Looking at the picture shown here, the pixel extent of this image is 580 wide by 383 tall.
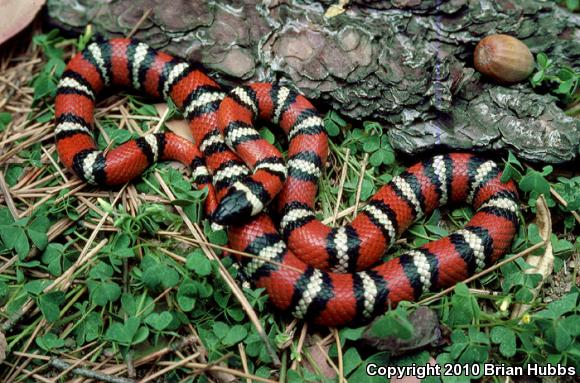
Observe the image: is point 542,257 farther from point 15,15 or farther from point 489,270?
point 15,15

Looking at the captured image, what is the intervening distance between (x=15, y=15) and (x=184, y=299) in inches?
123

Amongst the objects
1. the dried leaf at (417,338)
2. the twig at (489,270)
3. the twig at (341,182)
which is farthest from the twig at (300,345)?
the twig at (341,182)

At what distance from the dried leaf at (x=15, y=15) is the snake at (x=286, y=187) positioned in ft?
2.04

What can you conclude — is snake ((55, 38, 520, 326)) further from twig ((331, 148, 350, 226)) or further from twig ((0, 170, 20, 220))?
twig ((0, 170, 20, 220))

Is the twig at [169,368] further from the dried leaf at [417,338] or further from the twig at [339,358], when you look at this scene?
the dried leaf at [417,338]

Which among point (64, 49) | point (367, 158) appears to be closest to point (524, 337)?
point (367, 158)

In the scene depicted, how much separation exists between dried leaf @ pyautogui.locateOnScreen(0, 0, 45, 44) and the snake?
622 mm

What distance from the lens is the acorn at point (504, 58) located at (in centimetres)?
418

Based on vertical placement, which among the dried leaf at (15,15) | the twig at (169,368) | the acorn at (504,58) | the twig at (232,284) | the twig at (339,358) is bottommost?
the twig at (339,358)

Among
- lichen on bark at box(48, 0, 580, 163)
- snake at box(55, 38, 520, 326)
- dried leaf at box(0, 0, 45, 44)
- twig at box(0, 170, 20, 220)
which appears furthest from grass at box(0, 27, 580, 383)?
dried leaf at box(0, 0, 45, 44)

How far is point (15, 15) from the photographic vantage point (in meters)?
4.66

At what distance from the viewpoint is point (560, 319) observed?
3.30 metres

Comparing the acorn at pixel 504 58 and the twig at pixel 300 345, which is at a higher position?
the acorn at pixel 504 58

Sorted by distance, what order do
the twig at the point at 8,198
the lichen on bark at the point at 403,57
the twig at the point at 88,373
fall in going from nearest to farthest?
the twig at the point at 88,373 → the twig at the point at 8,198 → the lichen on bark at the point at 403,57
